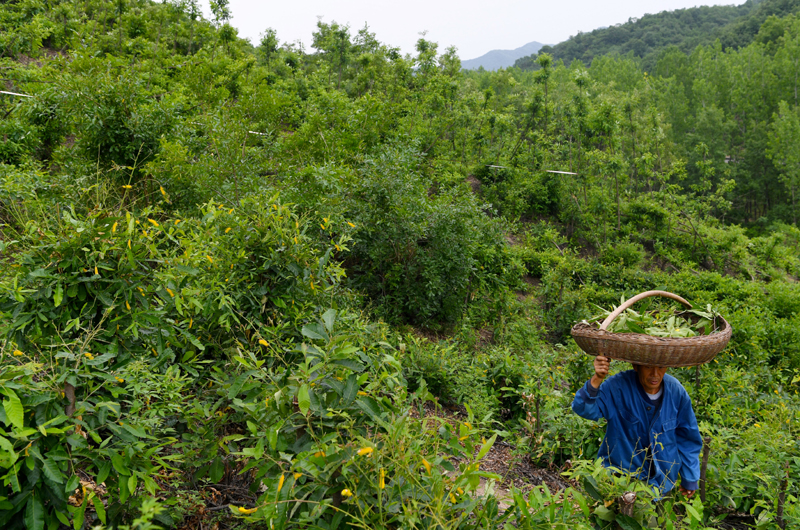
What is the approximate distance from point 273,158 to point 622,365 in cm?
555

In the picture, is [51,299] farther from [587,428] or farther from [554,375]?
[554,375]

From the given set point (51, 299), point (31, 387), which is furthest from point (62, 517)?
point (51, 299)

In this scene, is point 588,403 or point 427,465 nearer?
point 427,465

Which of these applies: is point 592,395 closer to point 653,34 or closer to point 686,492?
point 686,492

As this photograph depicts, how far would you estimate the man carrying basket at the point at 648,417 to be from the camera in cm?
255

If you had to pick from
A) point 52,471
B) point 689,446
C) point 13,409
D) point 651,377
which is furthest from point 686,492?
point 13,409

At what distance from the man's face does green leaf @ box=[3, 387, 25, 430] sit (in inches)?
109

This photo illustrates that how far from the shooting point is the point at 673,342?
243 cm

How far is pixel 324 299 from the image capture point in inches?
118

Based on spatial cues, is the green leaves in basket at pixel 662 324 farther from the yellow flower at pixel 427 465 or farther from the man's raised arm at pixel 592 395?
the yellow flower at pixel 427 465

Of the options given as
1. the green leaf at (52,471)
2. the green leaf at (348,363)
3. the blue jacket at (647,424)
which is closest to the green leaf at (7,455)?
the green leaf at (52,471)

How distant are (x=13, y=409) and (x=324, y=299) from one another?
1.79 meters

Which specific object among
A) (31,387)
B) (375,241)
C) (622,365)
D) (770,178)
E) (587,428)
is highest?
(31,387)

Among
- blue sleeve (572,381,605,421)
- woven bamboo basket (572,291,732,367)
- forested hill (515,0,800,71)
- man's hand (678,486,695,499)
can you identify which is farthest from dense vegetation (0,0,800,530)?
forested hill (515,0,800,71)
